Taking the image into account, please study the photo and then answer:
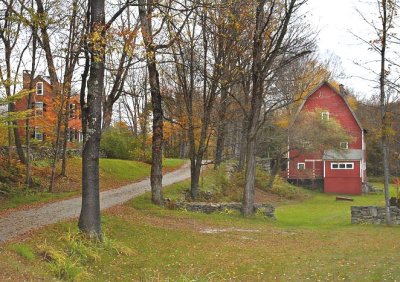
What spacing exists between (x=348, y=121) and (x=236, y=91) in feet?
75.7

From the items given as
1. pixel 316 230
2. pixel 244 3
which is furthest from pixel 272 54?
pixel 316 230

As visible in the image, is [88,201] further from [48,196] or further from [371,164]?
[371,164]

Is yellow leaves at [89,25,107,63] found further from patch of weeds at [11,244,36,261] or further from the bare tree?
the bare tree

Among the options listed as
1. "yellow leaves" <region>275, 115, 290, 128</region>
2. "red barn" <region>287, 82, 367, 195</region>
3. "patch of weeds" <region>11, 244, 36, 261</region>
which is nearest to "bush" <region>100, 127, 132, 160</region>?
"yellow leaves" <region>275, 115, 290, 128</region>

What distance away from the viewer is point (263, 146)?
3838 centimetres

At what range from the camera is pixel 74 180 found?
76.4 feet

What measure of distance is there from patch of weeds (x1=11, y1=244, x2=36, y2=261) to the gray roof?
1486 inches

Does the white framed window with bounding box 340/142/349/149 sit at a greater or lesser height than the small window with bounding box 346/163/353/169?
greater

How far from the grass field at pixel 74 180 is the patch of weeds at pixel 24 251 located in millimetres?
6741

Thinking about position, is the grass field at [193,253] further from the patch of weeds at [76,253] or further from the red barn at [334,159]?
the red barn at [334,159]

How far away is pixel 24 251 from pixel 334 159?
131ft

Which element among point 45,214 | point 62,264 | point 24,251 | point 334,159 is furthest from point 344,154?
point 24,251

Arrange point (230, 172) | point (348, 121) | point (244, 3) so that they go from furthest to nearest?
point (348, 121) < point (230, 172) < point (244, 3)

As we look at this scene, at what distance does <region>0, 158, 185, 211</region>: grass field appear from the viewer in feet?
56.6
